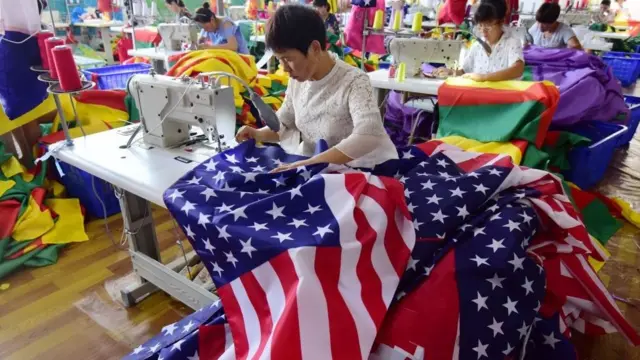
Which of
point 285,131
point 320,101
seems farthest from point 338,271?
point 285,131

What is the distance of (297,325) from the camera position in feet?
3.08

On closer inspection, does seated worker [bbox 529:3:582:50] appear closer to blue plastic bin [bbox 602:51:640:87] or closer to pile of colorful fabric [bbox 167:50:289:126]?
pile of colorful fabric [bbox 167:50:289:126]

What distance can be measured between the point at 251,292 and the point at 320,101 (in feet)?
2.58

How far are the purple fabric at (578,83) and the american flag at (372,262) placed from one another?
1.76 m

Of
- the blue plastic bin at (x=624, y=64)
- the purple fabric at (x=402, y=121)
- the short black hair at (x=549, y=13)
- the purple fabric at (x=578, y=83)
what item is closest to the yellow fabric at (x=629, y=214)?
the purple fabric at (x=578, y=83)

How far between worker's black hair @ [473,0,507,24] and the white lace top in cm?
149

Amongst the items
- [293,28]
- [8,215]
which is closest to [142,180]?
[293,28]

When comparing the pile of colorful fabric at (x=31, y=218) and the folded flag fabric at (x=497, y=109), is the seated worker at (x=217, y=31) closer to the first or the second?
the pile of colorful fabric at (x=31, y=218)

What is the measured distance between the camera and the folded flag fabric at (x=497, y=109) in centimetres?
232

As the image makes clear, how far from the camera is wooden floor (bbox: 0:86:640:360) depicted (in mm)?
1752

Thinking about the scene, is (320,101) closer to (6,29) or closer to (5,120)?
(6,29)

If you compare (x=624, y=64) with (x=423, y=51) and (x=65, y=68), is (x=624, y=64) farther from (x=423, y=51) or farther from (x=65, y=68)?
(x=65, y=68)

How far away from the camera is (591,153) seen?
2.76m

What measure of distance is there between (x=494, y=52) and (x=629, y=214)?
1.28 metres
